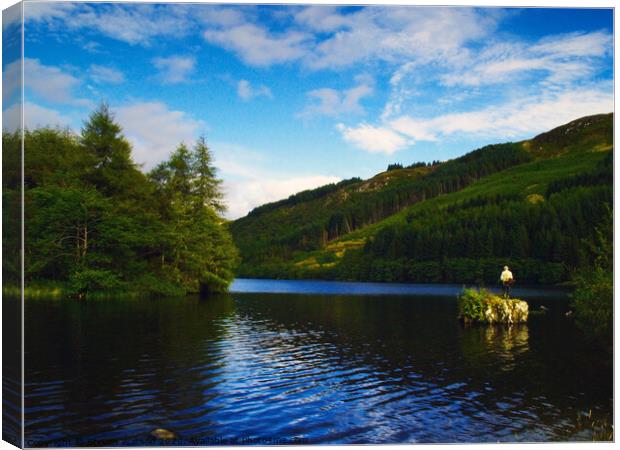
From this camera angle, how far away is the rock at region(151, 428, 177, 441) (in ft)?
37.6

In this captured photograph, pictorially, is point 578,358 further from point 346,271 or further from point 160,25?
point 346,271

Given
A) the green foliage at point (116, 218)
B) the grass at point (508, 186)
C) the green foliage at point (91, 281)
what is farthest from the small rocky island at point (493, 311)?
the grass at point (508, 186)

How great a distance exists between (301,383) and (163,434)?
5.73m

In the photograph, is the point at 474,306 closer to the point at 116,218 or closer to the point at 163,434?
the point at 163,434

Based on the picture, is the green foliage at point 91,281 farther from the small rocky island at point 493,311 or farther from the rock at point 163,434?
the rock at point 163,434

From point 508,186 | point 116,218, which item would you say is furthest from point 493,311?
point 508,186

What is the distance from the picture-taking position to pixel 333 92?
19.4 metres

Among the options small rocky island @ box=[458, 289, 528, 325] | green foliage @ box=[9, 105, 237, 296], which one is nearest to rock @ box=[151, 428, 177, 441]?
small rocky island @ box=[458, 289, 528, 325]

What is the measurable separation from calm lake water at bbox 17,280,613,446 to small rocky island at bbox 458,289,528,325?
109 inches

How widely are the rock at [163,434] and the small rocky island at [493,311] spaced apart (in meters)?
24.3

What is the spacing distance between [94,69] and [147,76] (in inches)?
66.8

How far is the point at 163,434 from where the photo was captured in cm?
1147

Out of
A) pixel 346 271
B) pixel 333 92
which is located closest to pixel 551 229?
pixel 346 271

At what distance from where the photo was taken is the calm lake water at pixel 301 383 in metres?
12.1
